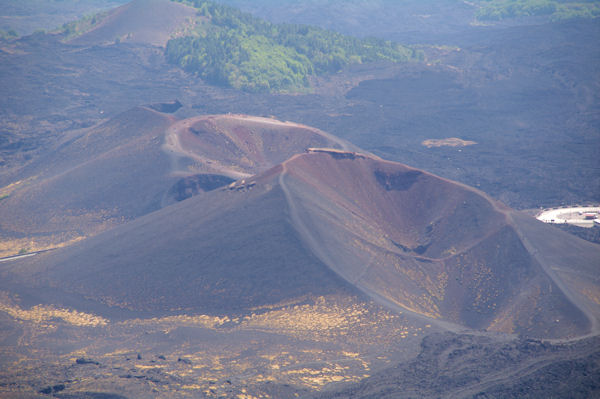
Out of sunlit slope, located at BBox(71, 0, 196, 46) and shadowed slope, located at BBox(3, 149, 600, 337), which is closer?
shadowed slope, located at BBox(3, 149, 600, 337)

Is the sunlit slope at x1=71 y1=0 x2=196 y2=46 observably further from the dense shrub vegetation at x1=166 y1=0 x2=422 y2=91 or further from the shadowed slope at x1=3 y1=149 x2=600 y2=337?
the shadowed slope at x1=3 y1=149 x2=600 y2=337

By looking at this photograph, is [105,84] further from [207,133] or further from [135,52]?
[207,133]

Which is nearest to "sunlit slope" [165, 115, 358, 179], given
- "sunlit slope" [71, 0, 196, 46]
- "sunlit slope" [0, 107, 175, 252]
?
"sunlit slope" [0, 107, 175, 252]

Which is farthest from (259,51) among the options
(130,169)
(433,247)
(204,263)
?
(204,263)

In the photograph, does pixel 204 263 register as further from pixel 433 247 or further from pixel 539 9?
pixel 539 9

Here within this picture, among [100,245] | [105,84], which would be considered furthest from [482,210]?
[105,84]

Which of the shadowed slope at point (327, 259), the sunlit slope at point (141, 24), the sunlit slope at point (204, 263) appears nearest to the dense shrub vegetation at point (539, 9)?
the sunlit slope at point (141, 24)
